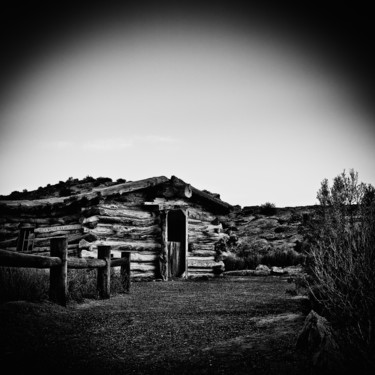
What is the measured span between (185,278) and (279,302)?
8.46 m

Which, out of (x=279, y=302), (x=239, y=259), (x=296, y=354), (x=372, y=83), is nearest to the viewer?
(x=296, y=354)

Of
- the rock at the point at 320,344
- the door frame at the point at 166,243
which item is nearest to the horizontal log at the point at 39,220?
the door frame at the point at 166,243

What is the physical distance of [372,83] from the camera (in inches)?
4717

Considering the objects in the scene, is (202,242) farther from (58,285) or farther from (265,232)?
(58,285)

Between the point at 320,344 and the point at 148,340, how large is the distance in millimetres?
2062

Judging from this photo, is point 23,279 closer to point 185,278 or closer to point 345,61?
point 185,278

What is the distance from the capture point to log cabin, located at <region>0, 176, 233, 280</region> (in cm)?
1295

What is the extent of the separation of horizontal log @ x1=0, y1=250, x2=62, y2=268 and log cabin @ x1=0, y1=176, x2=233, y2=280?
708cm

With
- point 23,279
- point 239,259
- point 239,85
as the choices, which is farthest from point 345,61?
point 23,279

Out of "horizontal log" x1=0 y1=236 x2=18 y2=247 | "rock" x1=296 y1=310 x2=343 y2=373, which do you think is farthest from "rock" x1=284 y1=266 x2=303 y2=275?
"rock" x1=296 y1=310 x2=343 y2=373

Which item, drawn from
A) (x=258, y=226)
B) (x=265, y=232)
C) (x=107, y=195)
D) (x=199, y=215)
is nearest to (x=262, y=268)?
(x=199, y=215)

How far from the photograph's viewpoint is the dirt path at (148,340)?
289 centimetres

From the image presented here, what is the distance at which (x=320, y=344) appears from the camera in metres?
2.80

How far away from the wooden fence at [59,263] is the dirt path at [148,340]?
378mm
